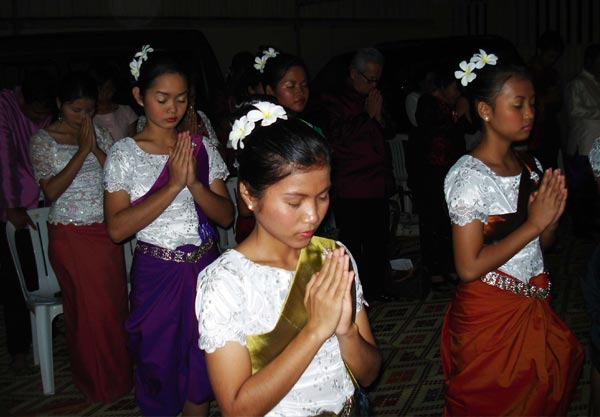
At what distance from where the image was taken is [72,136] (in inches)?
162

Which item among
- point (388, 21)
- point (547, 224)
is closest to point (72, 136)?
point (547, 224)

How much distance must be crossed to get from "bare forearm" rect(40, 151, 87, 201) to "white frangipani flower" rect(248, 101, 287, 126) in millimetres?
2171

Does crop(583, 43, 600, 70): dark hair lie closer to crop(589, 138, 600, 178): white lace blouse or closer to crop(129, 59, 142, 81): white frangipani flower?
crop(589, 138, 600, 178): white lace blouse

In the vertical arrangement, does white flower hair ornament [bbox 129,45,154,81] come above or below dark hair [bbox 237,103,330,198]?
above

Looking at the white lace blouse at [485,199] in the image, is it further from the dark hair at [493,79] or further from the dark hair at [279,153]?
the dark hair at [279,153]

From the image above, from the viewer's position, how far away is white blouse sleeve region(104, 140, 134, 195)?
3082 mm

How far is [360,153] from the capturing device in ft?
16.7

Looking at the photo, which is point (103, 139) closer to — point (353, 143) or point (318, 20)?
point (353, 143)

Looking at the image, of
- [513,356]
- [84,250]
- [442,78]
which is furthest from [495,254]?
[442,78]

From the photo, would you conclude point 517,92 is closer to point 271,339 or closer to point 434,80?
point 271,339

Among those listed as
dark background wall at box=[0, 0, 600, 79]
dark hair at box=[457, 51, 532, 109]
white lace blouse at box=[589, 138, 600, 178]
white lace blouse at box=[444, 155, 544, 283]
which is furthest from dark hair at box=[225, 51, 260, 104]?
dark background wall at box=[0, 0, 600, 79]

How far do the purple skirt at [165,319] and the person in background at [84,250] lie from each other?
85 centimetres

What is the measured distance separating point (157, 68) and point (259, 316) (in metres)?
1.50

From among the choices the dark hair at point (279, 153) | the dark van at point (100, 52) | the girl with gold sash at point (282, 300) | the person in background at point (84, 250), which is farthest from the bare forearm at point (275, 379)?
the dark van at point (100, 52)
